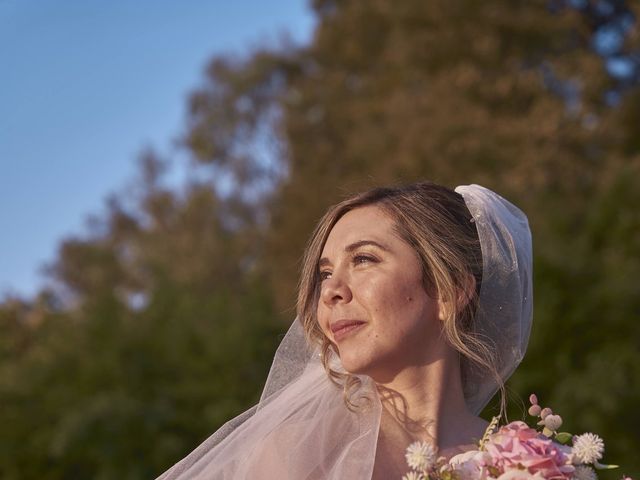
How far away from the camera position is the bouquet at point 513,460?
2.34m

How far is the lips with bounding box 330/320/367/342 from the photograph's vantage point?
9.76 feet

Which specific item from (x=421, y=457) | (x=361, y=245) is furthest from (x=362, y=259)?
(x=421, y=457)

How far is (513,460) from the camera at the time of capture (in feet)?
7.81

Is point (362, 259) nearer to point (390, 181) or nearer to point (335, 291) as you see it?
point (335, 291)

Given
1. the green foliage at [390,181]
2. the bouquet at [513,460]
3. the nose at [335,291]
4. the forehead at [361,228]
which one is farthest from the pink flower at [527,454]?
the green foliage at [390,181]

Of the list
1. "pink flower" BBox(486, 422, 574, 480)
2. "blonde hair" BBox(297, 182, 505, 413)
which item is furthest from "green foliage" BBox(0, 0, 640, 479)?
"pink flower" BBox(486, 422, 574, 480)

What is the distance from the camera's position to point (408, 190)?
3332mm

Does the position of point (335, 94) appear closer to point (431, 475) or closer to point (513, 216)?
point (513, 216)

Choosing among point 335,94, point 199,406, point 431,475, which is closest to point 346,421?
point 431,475

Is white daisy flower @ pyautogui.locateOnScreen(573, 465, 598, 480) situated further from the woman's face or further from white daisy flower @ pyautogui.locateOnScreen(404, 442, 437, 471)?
the woman's face

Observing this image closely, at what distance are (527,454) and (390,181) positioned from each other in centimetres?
418

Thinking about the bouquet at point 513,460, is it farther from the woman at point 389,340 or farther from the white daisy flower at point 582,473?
the woman at point 389,340

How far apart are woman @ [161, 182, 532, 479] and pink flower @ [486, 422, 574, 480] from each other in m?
0.49

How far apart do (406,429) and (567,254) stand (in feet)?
25.2
